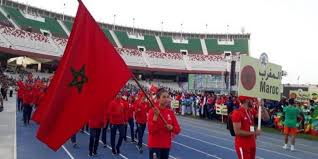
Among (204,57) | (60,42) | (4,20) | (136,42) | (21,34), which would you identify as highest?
(4,20)

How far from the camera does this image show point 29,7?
2798 inches

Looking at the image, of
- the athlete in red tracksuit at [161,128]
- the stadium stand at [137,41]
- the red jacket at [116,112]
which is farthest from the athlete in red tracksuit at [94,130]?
the stadium stand at [137,41]

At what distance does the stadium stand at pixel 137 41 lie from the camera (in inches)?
3016

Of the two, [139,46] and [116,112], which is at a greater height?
[139,46]

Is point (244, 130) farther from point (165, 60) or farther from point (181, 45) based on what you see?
point (181, 45)

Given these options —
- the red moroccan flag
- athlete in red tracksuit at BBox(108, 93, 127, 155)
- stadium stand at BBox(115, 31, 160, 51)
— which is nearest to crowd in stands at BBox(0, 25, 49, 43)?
stadium stand at BBox(115, 31, 160, 51)

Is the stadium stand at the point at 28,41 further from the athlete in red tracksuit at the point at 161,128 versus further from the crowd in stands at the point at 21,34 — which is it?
the athlete in red tracksuit at the point at 161,128

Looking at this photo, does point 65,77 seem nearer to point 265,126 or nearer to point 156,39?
point 265,126

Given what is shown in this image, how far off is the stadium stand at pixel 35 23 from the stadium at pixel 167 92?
0.55ft

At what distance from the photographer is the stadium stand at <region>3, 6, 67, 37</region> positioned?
211ft

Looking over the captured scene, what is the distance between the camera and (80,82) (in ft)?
19.2

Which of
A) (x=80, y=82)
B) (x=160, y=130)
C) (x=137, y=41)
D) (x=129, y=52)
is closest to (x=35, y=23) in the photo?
(x=129, y=52)

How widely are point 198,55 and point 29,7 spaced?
1074 inches

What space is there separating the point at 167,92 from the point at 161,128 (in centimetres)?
60
